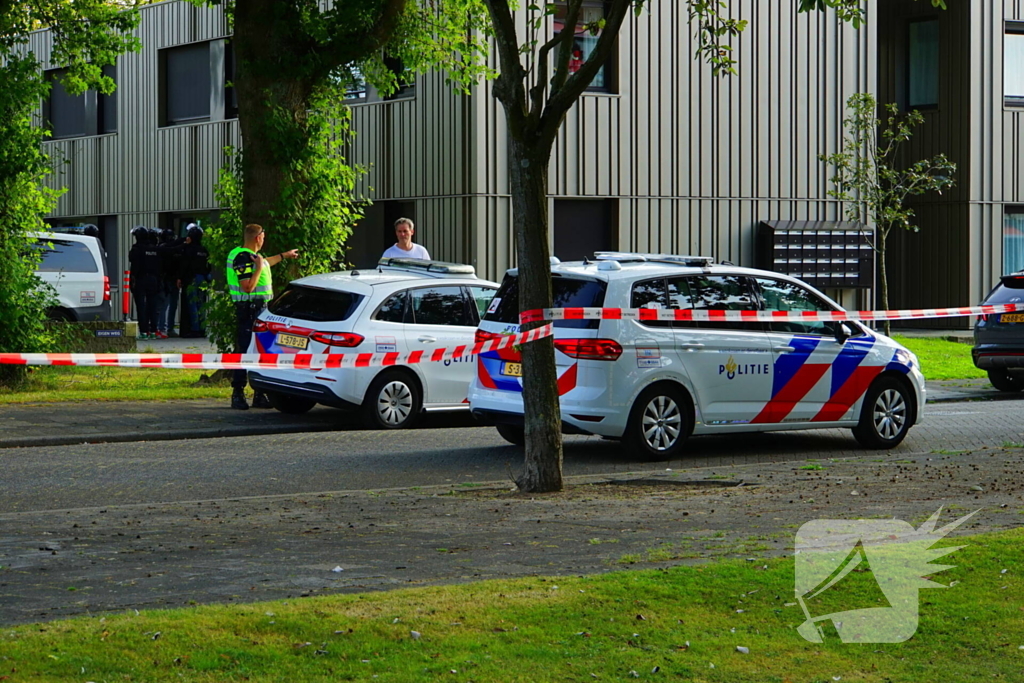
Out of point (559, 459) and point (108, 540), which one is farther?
point (559, 459)

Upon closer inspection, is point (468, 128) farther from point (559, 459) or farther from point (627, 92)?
point (559, 459)

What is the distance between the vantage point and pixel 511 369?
491 inches

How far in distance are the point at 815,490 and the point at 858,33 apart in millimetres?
20285

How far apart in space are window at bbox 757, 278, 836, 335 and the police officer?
5.99 metres

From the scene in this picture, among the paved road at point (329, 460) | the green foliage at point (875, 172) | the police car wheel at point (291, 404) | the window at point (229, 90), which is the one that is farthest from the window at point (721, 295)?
the window at point (229, 90)

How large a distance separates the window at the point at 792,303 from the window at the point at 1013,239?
738 inches

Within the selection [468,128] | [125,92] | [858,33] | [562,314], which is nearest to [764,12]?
[858,33]

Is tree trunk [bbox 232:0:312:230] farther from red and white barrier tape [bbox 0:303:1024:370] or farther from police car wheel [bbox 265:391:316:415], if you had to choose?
red and white barrier tape [bbox 0:303:1024:370]

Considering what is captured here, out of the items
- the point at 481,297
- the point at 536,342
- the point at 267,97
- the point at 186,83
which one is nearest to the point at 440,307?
the point at 481,297

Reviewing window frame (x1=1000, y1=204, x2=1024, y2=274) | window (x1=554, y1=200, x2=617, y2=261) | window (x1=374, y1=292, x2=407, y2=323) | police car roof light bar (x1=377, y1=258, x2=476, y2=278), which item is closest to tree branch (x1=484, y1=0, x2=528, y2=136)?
window (x1=374, y1=292, x2=407, y2=323)

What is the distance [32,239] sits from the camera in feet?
59.5

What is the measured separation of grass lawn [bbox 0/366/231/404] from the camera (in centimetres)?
1712

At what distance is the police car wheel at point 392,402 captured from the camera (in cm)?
1459

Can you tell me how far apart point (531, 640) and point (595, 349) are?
6.38 metres
